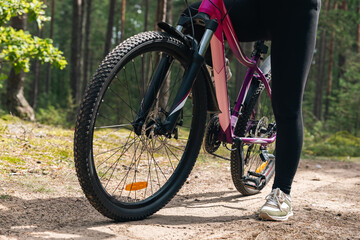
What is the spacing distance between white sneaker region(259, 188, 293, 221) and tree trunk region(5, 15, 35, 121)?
6.75m

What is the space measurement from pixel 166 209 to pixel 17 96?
265 inches

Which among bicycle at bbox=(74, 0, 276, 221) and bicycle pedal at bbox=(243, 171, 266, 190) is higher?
bicycle at bbox=(74, 0, 276, 221)

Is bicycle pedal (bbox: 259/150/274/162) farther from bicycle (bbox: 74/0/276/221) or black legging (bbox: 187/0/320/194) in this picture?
black legging (bbox: 187/0/320/194)

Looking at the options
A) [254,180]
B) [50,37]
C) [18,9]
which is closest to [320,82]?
[50,37]

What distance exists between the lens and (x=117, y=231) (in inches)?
82.8

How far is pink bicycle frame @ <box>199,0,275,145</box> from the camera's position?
2598mm

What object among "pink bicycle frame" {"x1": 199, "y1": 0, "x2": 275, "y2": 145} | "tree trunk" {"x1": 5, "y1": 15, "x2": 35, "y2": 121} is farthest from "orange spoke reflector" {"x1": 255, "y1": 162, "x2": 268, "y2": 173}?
"tree trunk" {"x1": 5, "y1": 15, "x2": 35, "y2": 121}

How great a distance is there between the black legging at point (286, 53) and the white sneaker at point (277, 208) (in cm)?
7

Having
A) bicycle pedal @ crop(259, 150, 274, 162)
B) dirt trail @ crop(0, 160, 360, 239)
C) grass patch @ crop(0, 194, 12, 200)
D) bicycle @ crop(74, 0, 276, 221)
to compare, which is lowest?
dirt trail @ crop(0, 160, 360, 239)

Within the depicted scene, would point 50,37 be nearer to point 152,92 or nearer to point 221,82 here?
point 221,82

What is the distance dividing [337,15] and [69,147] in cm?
1339

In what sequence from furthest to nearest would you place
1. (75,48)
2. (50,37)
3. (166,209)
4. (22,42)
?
(50,37), (75,48), (22,42), (166,209)

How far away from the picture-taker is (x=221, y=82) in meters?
2.81

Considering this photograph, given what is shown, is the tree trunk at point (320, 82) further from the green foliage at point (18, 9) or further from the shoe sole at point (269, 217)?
the shoe sole at point (269, 217)
